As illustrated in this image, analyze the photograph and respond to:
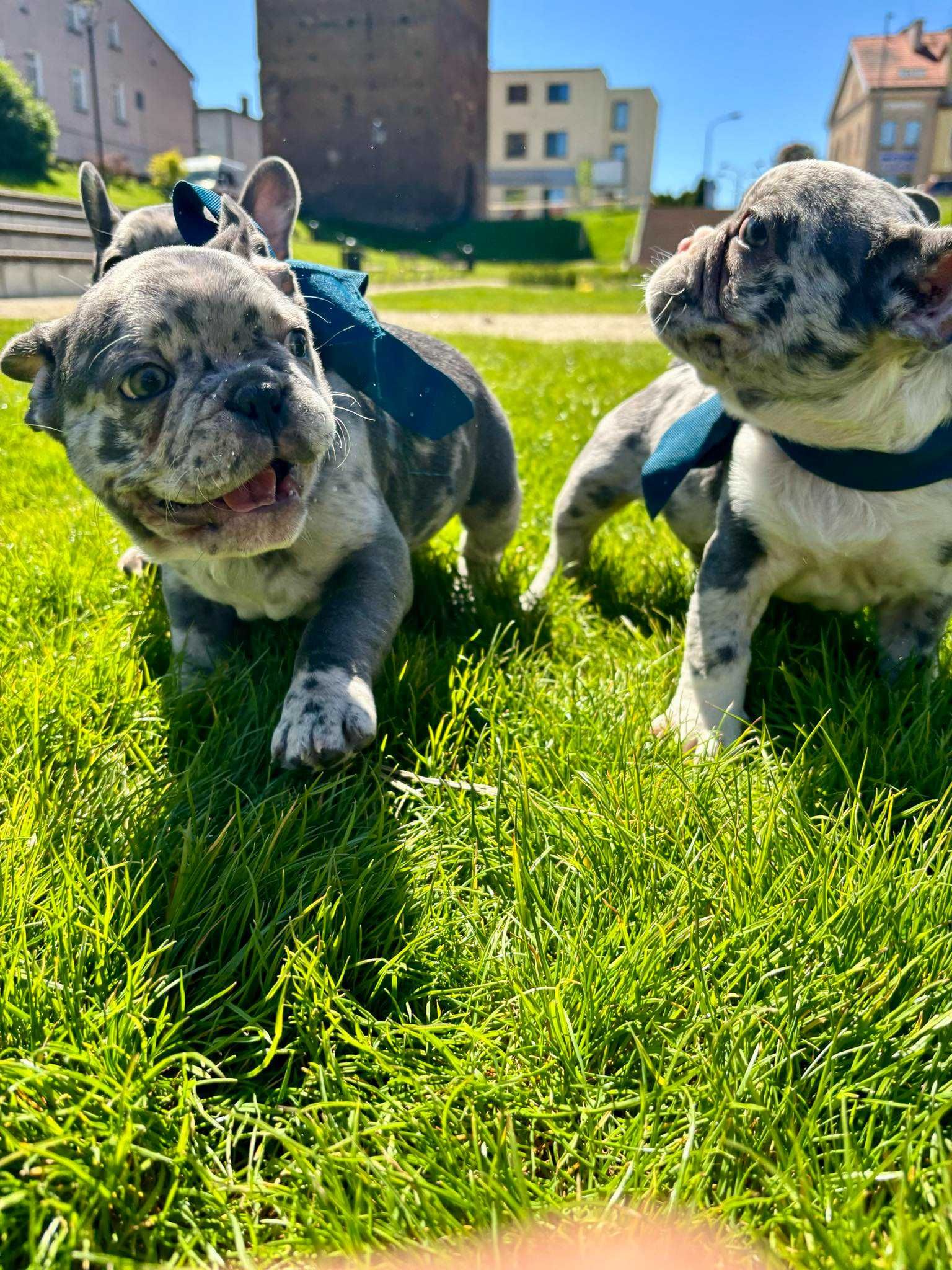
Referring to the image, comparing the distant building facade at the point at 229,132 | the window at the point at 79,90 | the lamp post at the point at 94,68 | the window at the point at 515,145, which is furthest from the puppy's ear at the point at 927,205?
the window at the point at 515,145

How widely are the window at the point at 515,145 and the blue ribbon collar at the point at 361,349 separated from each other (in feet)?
233

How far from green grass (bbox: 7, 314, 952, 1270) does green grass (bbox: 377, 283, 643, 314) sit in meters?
15.5

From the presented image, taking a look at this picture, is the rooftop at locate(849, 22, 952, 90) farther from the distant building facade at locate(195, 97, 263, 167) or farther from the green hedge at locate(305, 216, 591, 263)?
the distant building facade at locate(195, 97, 263, 167)

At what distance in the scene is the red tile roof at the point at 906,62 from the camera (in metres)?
50.5

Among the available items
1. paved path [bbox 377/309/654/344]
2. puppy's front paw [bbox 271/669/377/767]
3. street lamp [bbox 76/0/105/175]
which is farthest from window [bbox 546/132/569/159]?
puppy's front paw [bbox 271/669/377/767]

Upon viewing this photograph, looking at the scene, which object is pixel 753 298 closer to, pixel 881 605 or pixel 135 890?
pixel 881 605

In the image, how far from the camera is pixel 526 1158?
1444mm

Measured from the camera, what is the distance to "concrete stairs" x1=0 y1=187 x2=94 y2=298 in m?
13.7

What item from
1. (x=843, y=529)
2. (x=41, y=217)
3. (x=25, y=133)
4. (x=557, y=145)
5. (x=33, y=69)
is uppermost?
(x=557, y=145)

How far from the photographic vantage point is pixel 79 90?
61.8 ft

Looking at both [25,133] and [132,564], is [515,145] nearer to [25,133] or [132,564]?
[25,133]

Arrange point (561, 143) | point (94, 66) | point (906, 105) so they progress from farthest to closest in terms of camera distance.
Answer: point (561, 143) → point (906, 105) → point (94, 66)

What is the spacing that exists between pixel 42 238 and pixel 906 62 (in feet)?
179

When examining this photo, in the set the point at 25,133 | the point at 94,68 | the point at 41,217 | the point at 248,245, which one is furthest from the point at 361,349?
the point at 94,68
